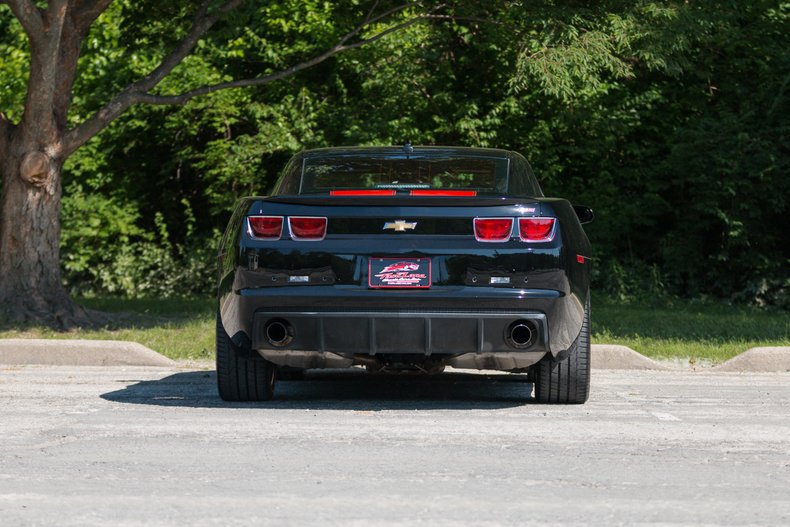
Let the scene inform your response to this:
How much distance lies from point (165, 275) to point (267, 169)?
2.48 metres

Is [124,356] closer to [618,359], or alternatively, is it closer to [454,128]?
[618,359]

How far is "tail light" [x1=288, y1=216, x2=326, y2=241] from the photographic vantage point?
716 centimetres

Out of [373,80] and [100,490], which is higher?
[373,80]

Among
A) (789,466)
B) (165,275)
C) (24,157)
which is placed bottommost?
(165,275)

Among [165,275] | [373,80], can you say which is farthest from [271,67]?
[165,275]

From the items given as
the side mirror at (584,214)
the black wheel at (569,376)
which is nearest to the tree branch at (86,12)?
the side mirror at (584,214)

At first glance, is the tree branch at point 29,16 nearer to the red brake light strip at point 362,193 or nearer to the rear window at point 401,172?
the rear window at point 401,172

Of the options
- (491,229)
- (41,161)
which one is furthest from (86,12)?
(491,229)

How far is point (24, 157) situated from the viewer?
13.9 m

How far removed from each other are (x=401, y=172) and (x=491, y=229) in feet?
3.50

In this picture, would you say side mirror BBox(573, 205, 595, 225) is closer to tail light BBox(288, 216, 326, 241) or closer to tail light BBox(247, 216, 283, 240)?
tail light BBox(288, 216, 326, 241)

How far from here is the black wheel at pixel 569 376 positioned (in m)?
7.56

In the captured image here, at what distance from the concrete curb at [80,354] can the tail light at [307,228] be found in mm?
3779

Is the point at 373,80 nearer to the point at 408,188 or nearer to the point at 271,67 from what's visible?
the point at 271,67
